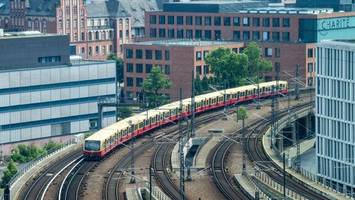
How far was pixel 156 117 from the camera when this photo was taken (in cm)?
15888

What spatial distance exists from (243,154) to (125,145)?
15.4 m

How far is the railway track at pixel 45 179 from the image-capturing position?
114 meters

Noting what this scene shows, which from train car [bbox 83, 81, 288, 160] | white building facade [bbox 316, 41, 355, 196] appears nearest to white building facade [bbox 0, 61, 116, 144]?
train car [bbox 83, 81, 288, 160]

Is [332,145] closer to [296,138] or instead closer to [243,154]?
[243,154]

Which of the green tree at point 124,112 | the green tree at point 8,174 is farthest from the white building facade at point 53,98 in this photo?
the green tree at point 8,174

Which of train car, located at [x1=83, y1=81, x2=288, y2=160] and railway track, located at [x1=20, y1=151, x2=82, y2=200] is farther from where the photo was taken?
train car, located at [x1=83, y1=81, x2=288, y2=160]

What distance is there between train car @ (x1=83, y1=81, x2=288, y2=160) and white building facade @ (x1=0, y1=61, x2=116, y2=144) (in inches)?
624

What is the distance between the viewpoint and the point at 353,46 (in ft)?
408

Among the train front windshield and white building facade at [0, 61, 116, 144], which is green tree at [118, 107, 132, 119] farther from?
the train front windshield

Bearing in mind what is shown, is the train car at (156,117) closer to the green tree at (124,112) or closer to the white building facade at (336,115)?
the green tree at (124,112)

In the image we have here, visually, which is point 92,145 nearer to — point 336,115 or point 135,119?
point 135,119

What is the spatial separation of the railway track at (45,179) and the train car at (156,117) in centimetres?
321

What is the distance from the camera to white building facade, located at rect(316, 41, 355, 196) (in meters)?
126

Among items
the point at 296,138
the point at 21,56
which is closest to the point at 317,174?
the point at 296,138
